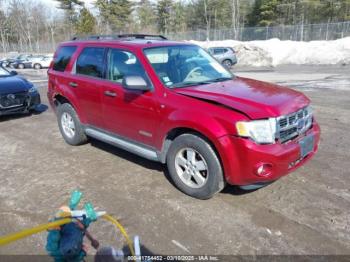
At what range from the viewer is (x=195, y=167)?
3857mm

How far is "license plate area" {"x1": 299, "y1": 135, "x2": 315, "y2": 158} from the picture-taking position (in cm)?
371

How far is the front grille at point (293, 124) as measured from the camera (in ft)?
11.6

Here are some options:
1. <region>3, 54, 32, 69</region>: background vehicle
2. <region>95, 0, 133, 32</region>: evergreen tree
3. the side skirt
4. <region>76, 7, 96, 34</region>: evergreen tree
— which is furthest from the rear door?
<region>95, 0, 133, 32</region>: evergreen tree

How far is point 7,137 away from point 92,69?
3.00 meters

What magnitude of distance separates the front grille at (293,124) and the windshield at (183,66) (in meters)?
1.21

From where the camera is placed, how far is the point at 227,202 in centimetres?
385

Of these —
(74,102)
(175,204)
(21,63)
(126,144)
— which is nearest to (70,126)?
(74,102)

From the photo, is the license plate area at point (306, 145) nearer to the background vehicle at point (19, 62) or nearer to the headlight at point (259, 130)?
the headlight at point (259, 130)

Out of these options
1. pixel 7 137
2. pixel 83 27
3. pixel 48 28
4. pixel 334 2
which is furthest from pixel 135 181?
pixel 48 28

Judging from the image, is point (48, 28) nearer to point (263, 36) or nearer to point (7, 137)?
point (263, 36)

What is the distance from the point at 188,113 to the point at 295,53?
32.5m

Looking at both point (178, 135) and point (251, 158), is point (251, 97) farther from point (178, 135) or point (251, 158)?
point (178, 135)

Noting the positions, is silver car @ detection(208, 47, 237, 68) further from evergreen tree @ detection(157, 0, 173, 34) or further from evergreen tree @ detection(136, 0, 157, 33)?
evergreen tree @ detection(136, 0, 157, 33)

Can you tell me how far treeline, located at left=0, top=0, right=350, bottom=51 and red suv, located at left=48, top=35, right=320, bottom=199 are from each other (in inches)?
1971
